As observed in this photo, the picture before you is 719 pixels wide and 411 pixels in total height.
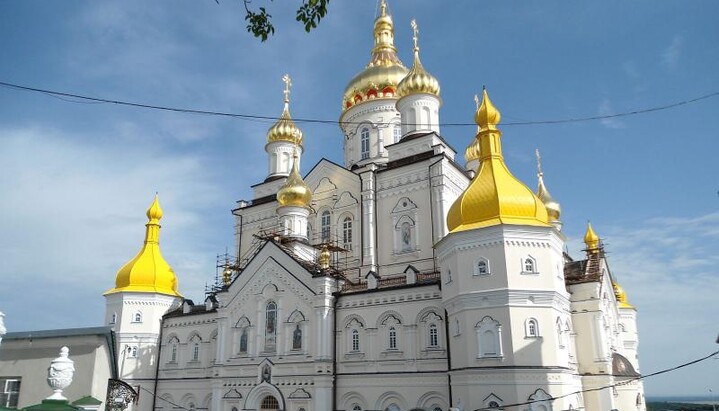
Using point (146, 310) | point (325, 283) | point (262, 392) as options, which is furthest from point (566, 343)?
point (146, 310)

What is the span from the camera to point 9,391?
38.7 ft

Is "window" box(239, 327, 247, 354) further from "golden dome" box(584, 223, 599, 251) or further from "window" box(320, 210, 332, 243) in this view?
"golden dome" box(584, 223, 599, 251)

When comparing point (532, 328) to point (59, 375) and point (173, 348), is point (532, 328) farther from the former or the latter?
point (173, 348)

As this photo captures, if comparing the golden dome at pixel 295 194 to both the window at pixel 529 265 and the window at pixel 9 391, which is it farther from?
the window at pixel 9 391

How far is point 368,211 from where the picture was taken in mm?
25359

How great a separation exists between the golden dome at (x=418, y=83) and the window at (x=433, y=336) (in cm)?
1134

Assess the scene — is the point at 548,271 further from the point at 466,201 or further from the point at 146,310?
the point at 146,310

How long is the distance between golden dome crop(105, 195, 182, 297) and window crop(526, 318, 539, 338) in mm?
18954

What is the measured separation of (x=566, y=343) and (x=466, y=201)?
5.39 meters

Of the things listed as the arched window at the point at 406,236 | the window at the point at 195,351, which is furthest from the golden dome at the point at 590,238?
the window at the point at 195,351

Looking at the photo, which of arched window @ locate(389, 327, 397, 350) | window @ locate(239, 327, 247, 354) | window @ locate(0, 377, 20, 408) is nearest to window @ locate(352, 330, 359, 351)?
arched window @ locate(389, 327, 397, 350)

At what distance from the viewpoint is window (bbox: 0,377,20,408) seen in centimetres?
1175

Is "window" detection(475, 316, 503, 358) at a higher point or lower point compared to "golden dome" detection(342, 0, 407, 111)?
lower

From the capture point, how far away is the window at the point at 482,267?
58.2 ft
